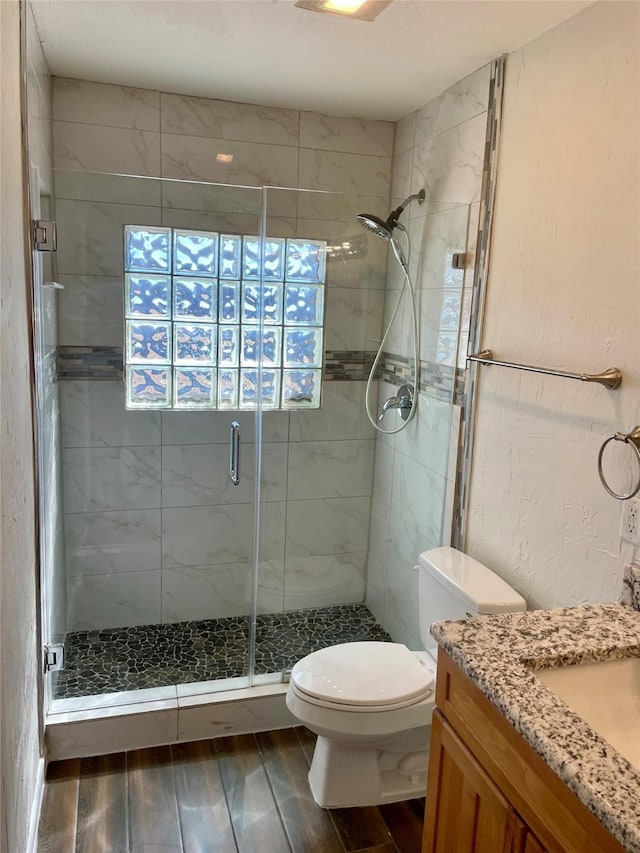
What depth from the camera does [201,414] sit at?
9.32ft

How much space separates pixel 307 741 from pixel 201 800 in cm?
45

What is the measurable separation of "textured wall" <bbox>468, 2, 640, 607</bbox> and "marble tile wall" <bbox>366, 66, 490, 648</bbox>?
0.20 metres

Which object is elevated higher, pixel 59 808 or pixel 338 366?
pixel 338 366

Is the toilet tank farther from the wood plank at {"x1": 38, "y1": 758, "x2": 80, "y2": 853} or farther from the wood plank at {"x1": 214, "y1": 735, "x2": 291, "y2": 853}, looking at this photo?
the wood plank at {"x1": 38, "y1": 758, "x2": 80, "y2": 853}

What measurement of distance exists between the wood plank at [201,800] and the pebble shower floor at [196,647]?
0.31 m

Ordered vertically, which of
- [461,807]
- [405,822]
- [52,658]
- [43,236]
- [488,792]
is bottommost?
[405,822]

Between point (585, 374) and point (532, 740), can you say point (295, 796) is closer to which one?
point (532, 740)

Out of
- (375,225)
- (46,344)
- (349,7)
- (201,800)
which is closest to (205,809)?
(201,800)

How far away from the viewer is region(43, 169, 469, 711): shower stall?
8.37ft

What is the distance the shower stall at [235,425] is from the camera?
2.55m

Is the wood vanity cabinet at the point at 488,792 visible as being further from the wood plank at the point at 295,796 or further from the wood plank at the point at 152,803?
the wood plank at the point at 152,803

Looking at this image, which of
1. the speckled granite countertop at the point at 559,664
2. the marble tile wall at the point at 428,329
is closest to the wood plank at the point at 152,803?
the marble tile wall at the point at 428,329

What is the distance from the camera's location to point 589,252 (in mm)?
1708

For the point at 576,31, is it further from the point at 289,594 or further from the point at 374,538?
the point at 289,594
